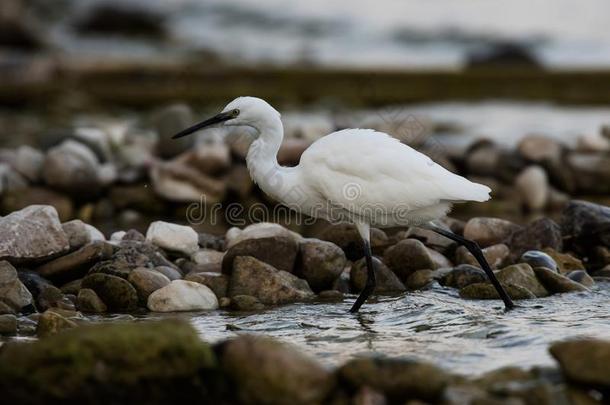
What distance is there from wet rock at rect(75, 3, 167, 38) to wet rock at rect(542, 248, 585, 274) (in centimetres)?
3556

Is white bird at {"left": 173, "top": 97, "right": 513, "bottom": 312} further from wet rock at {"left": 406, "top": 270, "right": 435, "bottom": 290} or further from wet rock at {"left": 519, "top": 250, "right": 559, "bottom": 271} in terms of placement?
wet rock at {"left": 519, "top": 250, "right": 559, "bottom": 271}

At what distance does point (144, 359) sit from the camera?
5.00 m

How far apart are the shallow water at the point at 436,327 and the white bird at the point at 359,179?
1.00 ft

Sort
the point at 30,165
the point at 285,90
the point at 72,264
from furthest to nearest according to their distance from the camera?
the point at 285,90, the point at 30,165, the point at 72,264

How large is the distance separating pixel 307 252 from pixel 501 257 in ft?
6.16

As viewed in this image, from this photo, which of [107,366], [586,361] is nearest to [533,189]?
[586,361]

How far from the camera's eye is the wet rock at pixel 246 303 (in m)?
7.70

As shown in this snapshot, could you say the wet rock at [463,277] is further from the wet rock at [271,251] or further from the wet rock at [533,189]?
the wet rock at [533,189]

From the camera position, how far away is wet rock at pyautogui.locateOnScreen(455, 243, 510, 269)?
9.02 m

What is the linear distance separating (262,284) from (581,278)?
2640 millimetres

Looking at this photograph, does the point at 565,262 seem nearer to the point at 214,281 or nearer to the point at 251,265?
the point at 251,265

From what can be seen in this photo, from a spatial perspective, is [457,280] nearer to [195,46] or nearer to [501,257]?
[501,257]

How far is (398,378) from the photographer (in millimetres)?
4996

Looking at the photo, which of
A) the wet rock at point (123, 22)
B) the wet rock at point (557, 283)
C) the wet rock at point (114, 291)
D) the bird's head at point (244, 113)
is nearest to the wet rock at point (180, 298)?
the wet rock at point (114, 291)
